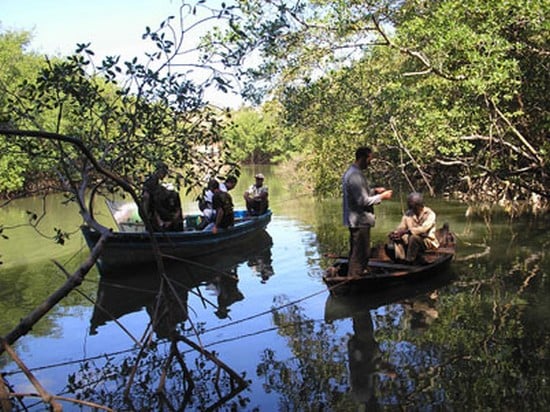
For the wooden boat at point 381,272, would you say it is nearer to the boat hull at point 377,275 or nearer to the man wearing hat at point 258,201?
the boat hull at point 377,275

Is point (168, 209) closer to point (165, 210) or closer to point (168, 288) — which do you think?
point (165, 210)

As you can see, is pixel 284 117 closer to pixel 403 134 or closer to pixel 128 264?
pixel 403 134

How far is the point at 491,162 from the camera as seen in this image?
1482cm

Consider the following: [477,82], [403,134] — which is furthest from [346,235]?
[477,82]

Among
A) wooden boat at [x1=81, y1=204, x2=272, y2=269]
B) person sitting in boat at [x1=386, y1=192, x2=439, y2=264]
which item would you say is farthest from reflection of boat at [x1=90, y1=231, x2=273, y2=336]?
person sitting in boat at [x1=386, y1=192, x2=439, y2=264]

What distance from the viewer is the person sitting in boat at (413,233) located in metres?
9.34

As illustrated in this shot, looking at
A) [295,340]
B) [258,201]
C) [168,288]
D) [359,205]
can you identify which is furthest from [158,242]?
[258,201]

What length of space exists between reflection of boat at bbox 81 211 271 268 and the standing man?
3.08 meters

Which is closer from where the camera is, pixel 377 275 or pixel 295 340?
pixel 295 340

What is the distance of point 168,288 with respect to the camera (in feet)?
33.3

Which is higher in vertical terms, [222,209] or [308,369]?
[222,209]

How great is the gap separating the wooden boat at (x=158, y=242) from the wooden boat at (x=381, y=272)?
9.18 ft

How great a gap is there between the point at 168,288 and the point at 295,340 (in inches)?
139

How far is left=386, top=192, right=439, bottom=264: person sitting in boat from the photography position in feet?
30.6
